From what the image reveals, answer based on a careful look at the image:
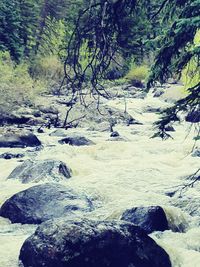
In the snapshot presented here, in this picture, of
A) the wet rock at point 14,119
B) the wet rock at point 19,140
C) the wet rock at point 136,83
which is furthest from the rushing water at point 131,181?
the wet rock at point 136,83

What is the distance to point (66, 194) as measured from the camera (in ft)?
35.4

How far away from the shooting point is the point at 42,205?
995 cm

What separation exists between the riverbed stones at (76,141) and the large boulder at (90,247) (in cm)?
1246

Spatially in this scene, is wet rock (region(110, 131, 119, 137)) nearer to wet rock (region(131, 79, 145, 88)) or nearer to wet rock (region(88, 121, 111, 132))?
wet rock (region(88, 121, 111, 132))

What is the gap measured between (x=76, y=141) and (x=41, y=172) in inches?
261

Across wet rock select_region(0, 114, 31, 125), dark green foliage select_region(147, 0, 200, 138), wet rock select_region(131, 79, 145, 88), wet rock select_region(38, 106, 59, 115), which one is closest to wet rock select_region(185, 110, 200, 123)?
dark green foliage select_region(147, 0, 200, 138)

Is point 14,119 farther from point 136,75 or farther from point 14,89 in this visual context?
point 136,75

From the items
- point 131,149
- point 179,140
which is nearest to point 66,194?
point 131,149

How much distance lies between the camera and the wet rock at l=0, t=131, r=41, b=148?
19609 millimetres

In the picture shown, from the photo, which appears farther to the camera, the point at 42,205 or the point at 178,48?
the point at 42,205

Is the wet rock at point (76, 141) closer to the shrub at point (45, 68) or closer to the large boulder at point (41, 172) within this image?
the large boulder at point (41, 172)

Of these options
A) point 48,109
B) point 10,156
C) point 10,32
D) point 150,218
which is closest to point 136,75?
point 10,32

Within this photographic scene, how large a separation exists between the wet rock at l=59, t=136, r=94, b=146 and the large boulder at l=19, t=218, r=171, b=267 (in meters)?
12.5

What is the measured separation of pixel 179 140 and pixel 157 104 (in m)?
16.4
